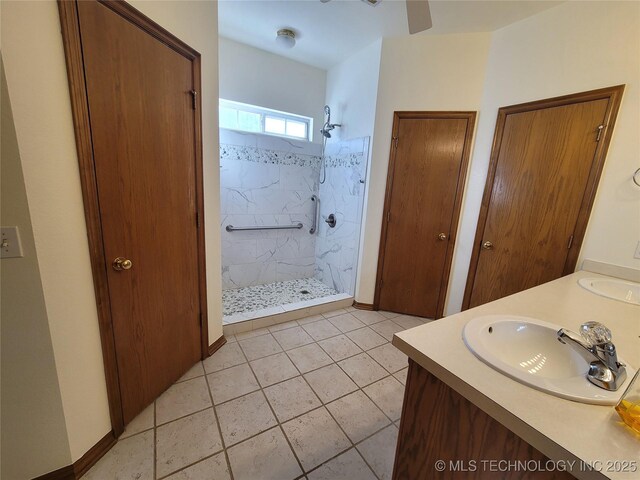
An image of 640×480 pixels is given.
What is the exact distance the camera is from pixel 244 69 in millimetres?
2758

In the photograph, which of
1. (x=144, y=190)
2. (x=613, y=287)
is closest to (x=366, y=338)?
(x=613, y=287)

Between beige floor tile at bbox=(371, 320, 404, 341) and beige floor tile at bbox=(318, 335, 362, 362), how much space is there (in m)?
0.35

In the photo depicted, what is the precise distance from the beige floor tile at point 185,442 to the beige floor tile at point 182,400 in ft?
0.16

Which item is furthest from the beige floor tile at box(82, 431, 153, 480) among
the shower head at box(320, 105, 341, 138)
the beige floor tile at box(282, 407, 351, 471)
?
the shower head at box(320, 105, 341, 138)

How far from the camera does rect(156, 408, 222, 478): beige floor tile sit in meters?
1.22

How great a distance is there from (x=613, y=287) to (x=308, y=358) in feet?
6.34

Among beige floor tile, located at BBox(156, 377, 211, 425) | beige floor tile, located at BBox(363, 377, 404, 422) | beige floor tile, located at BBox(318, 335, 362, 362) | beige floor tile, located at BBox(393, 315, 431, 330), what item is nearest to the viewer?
beige floor tile, located at BBox(156, 377, 211, 425)

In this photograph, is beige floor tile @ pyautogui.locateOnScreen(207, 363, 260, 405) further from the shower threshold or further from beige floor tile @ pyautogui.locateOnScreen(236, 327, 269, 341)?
the shower threshold

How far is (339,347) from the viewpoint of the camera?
216 cm

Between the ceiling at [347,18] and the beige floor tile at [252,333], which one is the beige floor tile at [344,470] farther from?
the ceiling at [347,18]

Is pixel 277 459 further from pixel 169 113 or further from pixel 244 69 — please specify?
pixel 244 69

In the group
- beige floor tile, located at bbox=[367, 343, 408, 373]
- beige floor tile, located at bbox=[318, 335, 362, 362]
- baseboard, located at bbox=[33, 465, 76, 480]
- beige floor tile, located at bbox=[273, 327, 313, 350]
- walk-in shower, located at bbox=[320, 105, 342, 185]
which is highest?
walk-in shower, located at bbox=[320, 105, 342, 185]

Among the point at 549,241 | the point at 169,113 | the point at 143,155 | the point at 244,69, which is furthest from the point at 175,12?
the point at 549,241

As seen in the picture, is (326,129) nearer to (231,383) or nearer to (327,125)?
(327,125)
